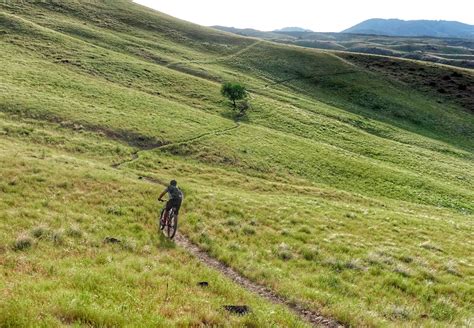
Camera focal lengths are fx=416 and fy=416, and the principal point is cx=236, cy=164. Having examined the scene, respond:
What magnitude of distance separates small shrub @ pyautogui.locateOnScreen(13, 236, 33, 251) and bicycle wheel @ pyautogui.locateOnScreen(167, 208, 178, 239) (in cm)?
623

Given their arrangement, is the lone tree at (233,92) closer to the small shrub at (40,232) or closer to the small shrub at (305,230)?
the small shrub at (305,230)

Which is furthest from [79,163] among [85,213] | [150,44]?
[150,44]

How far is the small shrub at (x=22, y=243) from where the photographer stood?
14.4 meters

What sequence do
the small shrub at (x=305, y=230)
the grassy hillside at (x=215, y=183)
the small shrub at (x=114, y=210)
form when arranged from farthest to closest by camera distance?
1. the small shrub at (x=305, y=230)
2. the small shrub at (x=114, y=210)
3. the grassy hillside at (x=215, y=183)

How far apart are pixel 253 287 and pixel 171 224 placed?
20.1 feet

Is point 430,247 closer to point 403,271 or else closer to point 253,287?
point 403,271

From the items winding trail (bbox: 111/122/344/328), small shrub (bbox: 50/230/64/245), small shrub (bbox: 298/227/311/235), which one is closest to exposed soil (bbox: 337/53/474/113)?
small shrub (bbox: 298/227/311/235)

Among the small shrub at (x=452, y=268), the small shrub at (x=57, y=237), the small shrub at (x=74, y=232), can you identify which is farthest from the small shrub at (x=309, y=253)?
the small shrub at (x=57, y=237)

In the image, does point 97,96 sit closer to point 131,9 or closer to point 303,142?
point 303,142

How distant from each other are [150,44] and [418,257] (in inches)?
3400

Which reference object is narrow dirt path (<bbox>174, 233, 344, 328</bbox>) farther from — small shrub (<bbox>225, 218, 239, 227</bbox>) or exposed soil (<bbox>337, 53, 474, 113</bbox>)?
exposed soil (<bbox>337, 53, 474, 113</bbox>)

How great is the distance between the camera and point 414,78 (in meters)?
107

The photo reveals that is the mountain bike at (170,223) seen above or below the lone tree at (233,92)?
below

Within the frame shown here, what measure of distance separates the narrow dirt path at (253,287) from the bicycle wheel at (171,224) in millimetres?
418
